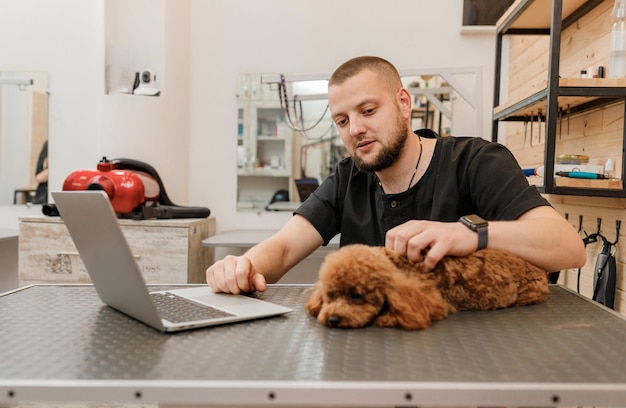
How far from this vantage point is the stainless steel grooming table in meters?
0.59

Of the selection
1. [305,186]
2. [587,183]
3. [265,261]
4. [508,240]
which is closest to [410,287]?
[508,240]

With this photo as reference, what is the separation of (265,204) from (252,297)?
2.02 metres

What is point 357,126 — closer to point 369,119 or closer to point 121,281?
point 369,119

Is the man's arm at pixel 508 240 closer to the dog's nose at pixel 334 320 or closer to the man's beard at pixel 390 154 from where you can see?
the dog's nose at pixel 334 320

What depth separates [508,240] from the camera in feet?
3.26

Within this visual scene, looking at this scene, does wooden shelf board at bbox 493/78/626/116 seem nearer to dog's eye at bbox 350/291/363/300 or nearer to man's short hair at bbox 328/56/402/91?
man's short hair at bbox 328/56/402/91

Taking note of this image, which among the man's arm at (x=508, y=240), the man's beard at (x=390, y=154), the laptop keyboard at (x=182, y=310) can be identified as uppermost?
the man's beard at (x=390, y=154)

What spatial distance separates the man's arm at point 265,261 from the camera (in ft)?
3.59

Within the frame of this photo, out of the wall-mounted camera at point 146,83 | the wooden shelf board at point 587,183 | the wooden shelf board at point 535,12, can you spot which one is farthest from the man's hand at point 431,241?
the wall-mounted camera at point 146,83

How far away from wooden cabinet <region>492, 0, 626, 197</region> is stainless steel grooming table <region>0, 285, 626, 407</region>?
2.55ft

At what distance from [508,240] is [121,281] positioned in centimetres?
68

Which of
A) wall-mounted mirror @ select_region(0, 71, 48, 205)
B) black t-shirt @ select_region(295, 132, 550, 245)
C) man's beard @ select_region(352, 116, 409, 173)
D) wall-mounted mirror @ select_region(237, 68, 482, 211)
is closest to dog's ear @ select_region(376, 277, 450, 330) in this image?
black t-shirt @ select_region(295, 132, 550, 245)

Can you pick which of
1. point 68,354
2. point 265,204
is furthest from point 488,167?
point 265,204

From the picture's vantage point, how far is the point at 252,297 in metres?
1.08
